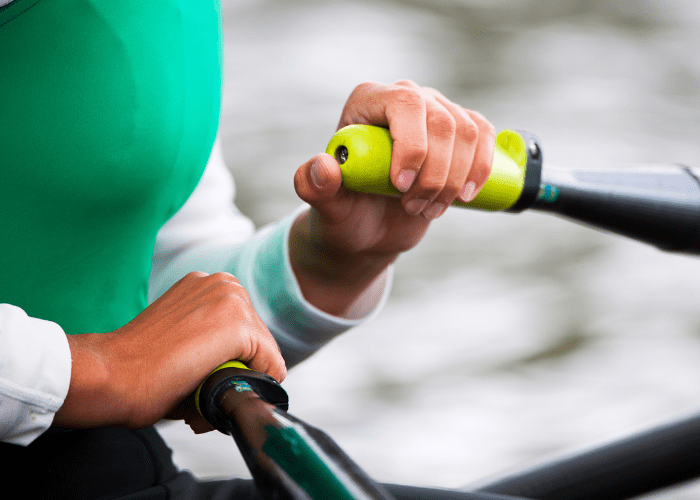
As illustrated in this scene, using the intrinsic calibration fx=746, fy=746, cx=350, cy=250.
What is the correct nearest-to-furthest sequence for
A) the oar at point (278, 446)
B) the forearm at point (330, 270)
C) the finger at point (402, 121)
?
the oar at point (278, 446) < the finger at point (402, 121) < the forearm at point (330, 270)

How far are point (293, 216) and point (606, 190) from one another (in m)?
0.19

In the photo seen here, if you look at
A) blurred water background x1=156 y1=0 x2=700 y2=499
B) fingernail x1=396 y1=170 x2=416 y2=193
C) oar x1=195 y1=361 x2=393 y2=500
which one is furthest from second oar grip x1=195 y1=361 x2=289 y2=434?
blurred water background x1=156 y1=0 x2=700 y2=499

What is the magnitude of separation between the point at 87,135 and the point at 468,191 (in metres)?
0.18

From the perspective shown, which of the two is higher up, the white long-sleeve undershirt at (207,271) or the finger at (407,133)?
the finger at (407,133)

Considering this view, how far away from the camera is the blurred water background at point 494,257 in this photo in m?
0.98

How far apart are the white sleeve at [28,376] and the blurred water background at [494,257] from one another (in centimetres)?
51

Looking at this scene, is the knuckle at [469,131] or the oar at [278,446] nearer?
the oar at [278,446]

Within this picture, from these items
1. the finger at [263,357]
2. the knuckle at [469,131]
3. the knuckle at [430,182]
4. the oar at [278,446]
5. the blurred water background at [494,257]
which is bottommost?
the blurred water background at [494,257]

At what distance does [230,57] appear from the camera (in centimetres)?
152

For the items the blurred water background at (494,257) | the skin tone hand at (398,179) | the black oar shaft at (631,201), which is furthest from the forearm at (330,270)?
the blurred water background at (494,257)

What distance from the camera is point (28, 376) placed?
264 mm

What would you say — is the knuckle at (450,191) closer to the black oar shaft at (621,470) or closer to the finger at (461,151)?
the finger at (461,151)

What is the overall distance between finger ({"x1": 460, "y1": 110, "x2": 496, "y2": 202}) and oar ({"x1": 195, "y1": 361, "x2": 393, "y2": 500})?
0.47 feet

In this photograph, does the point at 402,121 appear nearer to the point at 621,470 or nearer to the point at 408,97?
the point at 408,97
